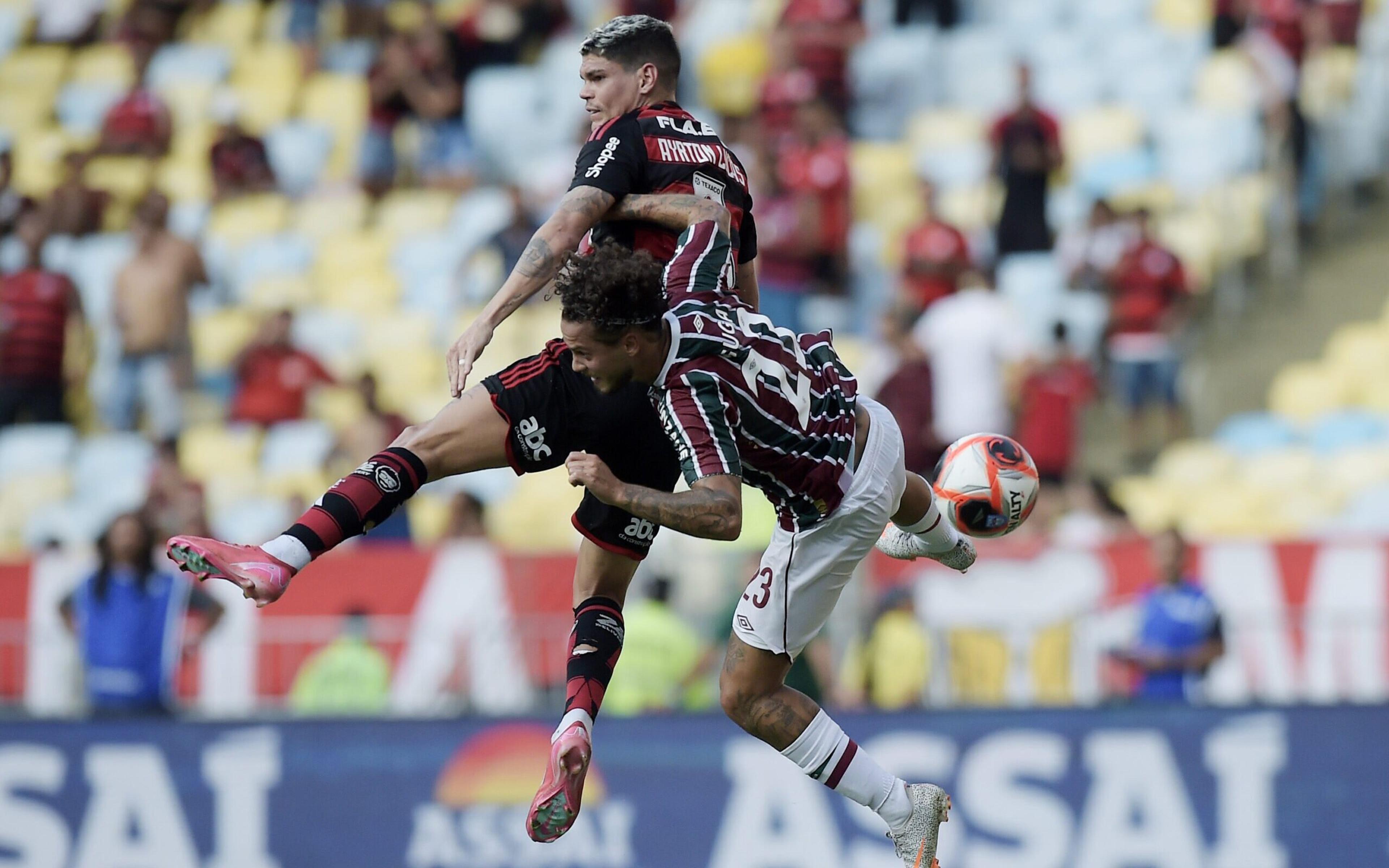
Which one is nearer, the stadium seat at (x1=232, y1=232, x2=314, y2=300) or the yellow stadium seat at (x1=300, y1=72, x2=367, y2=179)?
the stadium seat at (x1=232, y1=232, x2=314, y2=300)

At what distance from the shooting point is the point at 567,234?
6609 millimetres

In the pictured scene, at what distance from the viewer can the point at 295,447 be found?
1467 centimetres

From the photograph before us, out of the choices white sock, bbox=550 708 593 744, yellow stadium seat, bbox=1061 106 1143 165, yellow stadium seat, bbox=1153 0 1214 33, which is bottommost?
white sock, bbox=550 708 593 744

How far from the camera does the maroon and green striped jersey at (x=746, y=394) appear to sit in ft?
20.7

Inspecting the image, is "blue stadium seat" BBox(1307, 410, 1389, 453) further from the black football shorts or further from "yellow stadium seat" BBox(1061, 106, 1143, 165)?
the black football shorts

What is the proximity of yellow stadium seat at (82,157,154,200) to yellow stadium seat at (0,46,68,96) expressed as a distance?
1920 millimetres

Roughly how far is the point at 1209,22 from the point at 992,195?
8.55 ft

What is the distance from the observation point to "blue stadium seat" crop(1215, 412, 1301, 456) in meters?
13.6

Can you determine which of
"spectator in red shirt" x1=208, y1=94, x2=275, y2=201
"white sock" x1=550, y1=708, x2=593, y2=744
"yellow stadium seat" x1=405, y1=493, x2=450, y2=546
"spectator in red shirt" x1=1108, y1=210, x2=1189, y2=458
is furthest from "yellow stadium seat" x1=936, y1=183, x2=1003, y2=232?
"white sock" x1=550, y1=708, x2=593, y2=744

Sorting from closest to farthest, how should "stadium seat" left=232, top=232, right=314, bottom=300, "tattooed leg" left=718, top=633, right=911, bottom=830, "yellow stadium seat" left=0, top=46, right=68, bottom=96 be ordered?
"tattooed leg" left=718, top=633, right=911, bottom=830 < "stadium seat" left=232, top=232, right=314, bottom=300 < "yellow stadium seat" left=0, top=46, right=68, bottom=96

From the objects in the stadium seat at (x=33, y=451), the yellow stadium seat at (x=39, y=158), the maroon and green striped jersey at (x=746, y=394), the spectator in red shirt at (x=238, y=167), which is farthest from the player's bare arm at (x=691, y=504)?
the yellow stadium seat at (x=39, y=158)

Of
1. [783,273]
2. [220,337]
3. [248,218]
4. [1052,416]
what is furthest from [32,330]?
[1052,416]

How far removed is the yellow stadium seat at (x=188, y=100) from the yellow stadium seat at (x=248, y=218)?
1.57 meters

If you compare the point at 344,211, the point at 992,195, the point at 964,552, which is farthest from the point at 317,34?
the point at 964,552
